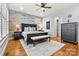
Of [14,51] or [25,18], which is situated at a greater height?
[25,18]

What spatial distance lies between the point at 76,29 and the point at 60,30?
3.26 ft

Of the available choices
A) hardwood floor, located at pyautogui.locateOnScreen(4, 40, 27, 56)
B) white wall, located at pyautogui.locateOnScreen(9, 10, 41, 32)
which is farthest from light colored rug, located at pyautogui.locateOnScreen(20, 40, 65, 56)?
white wall, located at pyautogui.locateOnScreen(9, 10, 41, 32)

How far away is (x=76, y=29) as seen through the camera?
4410mm

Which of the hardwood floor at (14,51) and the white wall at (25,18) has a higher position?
the white wall at (25,18)

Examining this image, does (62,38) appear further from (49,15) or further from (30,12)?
(30,12)

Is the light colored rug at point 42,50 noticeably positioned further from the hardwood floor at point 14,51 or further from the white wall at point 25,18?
the white wall at point 25,18

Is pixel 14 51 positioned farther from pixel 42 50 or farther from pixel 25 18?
pixel 25 18

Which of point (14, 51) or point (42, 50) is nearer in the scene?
point (14, 51)

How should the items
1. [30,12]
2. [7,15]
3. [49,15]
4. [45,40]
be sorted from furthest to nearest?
1. [45,40]
2. [7,15]
3. [49,15]
4. [30,12]

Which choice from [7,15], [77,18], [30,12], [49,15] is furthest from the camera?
[77,18]

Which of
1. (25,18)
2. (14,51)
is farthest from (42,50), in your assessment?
(25,18)

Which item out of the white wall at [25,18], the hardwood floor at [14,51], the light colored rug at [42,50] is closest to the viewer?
the hardwood floor at [14,51]

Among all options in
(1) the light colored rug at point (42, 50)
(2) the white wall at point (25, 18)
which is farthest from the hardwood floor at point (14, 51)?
(2) the white wall at point (25, 18)

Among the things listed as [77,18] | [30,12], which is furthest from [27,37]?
[77,18]
